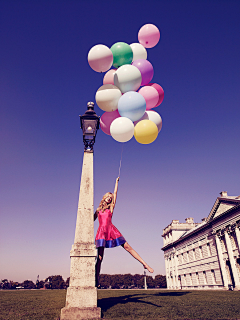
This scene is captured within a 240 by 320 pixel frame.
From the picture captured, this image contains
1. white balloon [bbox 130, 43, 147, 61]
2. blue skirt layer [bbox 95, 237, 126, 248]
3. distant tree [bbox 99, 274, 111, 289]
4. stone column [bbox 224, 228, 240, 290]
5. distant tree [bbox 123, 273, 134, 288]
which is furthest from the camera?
distant tree [bbox 123, 273, 134, 288]

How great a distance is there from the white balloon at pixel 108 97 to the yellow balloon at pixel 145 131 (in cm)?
95

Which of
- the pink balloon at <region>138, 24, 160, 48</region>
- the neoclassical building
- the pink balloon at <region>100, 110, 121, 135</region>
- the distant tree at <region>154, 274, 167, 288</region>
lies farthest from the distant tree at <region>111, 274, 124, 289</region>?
the pink balloon at <region>138, 24, 160, 48</region>

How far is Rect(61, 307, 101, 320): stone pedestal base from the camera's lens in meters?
3.95

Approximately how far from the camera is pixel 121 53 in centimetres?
620

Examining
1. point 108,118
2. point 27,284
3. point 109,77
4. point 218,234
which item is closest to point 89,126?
point 108,118

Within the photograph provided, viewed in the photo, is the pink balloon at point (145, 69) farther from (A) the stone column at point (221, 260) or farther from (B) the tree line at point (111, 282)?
(B) the tree line at point (111, 282)

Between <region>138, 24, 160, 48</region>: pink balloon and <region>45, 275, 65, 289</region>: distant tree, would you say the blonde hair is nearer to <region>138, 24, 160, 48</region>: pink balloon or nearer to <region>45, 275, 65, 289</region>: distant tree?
<region>138, 24, 160, 48</region>: pink balloon

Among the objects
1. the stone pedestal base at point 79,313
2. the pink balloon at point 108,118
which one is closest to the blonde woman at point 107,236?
the stone pedestal base at point 79,313

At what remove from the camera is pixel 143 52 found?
6906mm

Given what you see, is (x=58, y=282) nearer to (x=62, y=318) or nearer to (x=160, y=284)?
(x=160, y=284)

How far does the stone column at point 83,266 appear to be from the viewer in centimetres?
404

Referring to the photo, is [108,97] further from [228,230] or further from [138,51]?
[228,230]

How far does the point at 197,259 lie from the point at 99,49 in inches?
1648

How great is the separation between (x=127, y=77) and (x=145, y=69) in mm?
939
